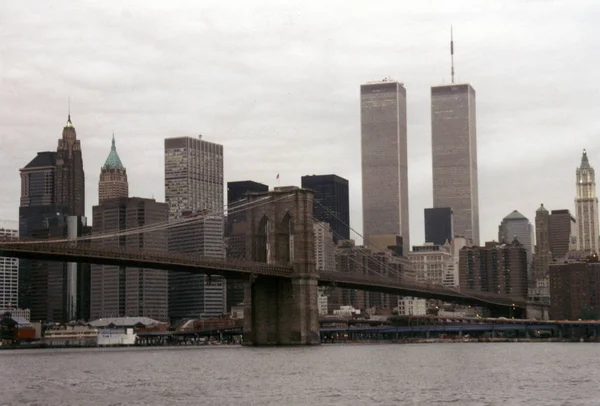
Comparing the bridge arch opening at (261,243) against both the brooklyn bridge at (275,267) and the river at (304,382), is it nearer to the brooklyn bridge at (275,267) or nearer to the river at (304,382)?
the brooklyn bridge at (275,267)

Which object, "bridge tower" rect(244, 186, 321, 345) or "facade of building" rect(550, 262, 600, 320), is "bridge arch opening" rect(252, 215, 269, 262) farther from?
"facade of building" rect(550, 262, 600, 320)

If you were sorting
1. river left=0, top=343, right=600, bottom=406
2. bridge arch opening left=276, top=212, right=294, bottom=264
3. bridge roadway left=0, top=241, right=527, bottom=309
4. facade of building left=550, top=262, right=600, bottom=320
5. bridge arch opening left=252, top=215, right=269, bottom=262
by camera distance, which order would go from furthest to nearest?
facade of building left=550, top=262, right=600, bottom=320 → bridge arch opening left=252, top=215, right=269, bottom=262 → bridge arch opening left=276, top=212, right=294, bottom=264 → bridge roadway left=0, top=241, right=527, bottom=309 → river left=0, top=343, right=600, bottom=406

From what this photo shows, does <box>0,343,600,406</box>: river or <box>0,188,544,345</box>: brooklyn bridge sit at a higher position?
<box>0,188,544,345</box>: brooklyn bridge

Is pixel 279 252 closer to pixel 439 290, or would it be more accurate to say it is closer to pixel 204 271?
pixel 204 271

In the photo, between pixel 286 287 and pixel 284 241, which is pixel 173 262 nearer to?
pixel 286 287

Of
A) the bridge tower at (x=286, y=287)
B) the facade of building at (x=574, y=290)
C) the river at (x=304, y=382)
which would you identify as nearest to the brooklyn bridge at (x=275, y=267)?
the bridge tower at (x=286, y=287)

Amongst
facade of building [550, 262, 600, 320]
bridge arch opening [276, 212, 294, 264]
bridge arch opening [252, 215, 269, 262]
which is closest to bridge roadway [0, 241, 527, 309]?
bridge arch opening [276, 212, 294, 264]
